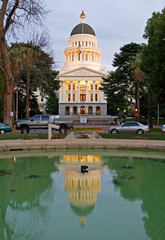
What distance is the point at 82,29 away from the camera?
11438 cm

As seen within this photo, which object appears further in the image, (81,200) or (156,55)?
(156,55)

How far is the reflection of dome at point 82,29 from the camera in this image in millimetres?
114375

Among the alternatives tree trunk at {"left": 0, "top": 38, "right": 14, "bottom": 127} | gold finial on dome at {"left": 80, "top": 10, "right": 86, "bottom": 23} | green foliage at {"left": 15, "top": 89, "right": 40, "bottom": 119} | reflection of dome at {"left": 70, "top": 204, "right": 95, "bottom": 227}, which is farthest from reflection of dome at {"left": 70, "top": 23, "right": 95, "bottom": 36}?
reflection of dome at {"left": 70, "top": 204, "right": 95, "bottom": 227}

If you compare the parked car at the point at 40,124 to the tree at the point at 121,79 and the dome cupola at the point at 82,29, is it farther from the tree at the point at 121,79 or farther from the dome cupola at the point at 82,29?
the dome cupola at the point at 82,29

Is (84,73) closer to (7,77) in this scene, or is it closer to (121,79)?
(121,79)

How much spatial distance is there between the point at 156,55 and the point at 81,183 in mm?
22807

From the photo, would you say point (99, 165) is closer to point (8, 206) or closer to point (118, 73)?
point (8, 206)

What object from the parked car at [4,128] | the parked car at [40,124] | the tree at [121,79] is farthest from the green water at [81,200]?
the tree at [121,79]

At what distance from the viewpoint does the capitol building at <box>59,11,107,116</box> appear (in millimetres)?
96500

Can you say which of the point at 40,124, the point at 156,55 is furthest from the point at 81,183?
the point at 156,55

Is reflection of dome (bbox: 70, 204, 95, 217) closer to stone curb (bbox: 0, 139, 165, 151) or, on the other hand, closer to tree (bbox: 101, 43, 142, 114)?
stone curb (bbox: 0, 139, 165, 151)

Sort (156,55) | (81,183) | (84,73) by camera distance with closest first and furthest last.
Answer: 1. (81,183)
2. (156,55)
3. (84,73)

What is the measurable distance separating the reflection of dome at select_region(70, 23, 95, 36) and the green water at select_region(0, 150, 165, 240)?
355ft

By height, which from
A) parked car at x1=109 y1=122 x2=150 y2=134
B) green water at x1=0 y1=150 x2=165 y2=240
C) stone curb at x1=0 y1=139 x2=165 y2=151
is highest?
parked car at x1=109 y1=122 x2=150 y2=134
